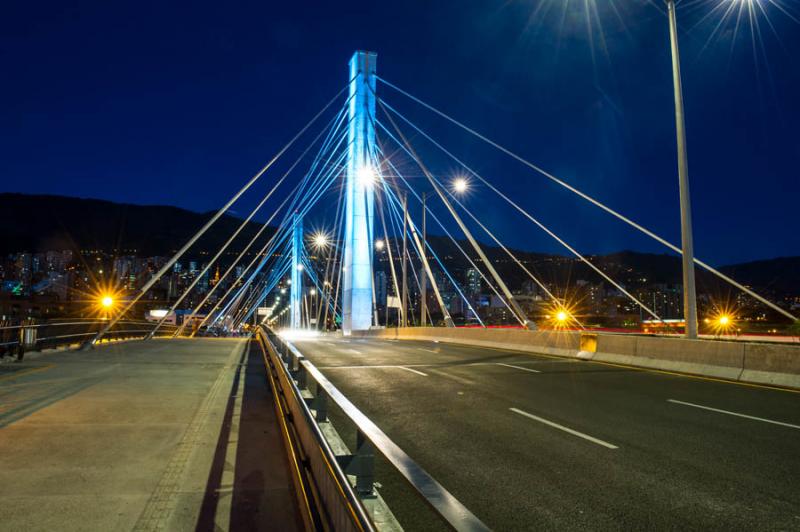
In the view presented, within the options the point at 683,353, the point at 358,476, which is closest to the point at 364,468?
the point at 358,476

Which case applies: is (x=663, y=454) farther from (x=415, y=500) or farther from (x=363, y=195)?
(x=363, y=195)

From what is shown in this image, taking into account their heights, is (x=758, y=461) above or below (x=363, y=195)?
below

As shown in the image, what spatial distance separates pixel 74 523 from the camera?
473cm

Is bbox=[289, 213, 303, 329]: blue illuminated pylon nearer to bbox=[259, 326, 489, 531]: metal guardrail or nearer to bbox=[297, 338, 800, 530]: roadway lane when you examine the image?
bbox=[297, 338, 800, 530]: roadway lane

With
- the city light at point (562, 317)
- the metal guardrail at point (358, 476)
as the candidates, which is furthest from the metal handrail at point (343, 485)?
the city light at point (562, 317)

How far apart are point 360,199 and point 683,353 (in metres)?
27.3

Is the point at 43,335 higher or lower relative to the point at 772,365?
higher

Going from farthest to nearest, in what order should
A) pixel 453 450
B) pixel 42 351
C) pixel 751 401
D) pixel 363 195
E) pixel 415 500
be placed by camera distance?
1. pixel 363 195
2. pixel 42 351
3. pixel 751 401
4. pixel 453 450
5. pixel 415 500

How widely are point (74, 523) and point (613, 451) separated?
18.2 ft

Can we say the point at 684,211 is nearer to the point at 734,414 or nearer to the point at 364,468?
the point at 734,414

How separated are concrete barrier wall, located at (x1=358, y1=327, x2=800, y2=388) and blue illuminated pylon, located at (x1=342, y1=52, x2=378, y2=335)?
1635cm

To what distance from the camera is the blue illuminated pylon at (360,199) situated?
39781mm

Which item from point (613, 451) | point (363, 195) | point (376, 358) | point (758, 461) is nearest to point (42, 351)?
point (376, 358)

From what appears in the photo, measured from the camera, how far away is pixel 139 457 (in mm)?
6707
